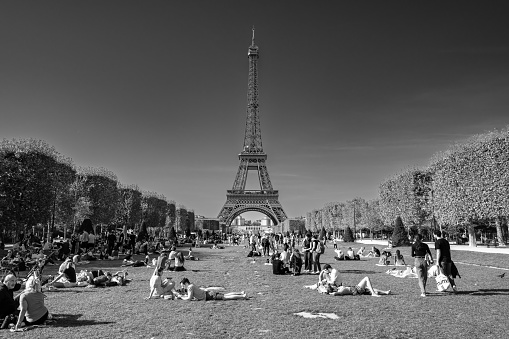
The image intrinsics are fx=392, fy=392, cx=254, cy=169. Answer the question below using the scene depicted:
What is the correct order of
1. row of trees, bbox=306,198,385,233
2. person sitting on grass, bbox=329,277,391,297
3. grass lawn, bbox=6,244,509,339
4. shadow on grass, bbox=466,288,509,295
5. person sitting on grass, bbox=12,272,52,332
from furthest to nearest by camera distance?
row of trees, bbox=306,198,385,233, shadow on grass, bbox=466,288,509,295, person sitting on grass, bbox=329,277,391,297, person sitting on grass, bbox=12,272,52,332, grass lawn, bbox=6,244,509,339

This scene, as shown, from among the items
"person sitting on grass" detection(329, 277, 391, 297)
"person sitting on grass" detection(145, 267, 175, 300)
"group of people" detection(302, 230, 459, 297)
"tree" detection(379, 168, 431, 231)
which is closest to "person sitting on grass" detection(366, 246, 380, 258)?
"tree" detection(379, 168, 431, 231)

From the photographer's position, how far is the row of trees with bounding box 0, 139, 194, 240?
104ft

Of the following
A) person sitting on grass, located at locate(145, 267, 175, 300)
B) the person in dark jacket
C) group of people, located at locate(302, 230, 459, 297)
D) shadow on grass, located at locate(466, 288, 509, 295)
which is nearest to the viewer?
the person in dark jacket

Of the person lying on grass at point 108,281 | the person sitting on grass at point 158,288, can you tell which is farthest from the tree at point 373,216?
the person sitting on grass at point 158,288

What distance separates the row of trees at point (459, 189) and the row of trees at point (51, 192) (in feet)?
123

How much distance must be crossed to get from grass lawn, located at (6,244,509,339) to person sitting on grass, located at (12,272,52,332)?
354 mm

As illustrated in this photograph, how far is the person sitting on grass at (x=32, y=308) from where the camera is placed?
8750 mm

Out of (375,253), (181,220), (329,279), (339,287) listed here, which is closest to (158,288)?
(329,279)

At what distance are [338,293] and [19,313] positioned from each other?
9252 mm

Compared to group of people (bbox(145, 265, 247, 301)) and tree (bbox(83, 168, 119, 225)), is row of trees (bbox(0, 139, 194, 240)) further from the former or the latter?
group of people (bbox(145, 265, 247, 301))

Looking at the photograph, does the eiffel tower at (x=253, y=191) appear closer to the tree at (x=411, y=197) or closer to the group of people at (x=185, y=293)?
the tree at (x=411, y=197)

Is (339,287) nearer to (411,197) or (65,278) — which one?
(65,278)

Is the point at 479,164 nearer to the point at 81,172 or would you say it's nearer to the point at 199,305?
the point at 199,305

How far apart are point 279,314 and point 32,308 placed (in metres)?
5.89
